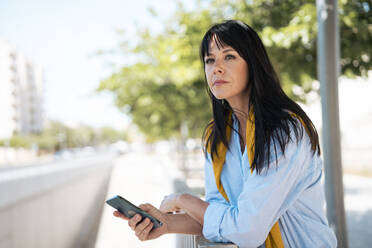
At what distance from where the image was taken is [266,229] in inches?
60.8

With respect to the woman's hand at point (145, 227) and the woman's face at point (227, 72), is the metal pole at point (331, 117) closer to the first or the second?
the woman's face at point (227, 72)

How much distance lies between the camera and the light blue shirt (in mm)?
1524

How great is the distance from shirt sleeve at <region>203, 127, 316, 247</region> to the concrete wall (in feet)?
22.7

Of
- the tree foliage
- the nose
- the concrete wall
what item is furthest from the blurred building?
the nose

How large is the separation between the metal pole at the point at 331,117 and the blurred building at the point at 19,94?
74182 millimetres

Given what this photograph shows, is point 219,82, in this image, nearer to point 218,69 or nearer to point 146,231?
point 218,69

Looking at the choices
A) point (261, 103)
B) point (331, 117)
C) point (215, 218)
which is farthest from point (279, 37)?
point (215, 218)

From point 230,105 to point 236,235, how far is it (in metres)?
0.73

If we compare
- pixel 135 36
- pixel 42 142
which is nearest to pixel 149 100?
pixel 135 36

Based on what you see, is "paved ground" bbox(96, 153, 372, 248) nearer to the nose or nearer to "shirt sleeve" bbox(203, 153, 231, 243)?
"shirt sleeve" bbox(203, 153, 231, 243)

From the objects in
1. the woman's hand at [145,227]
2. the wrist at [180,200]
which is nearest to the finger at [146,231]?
the woman's hand at [145,227]

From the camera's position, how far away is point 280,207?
1.58 meters

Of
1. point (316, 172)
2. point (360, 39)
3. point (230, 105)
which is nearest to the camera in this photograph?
point (316, 172)

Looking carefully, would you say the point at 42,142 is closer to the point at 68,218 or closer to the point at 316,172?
the point at 68,218
